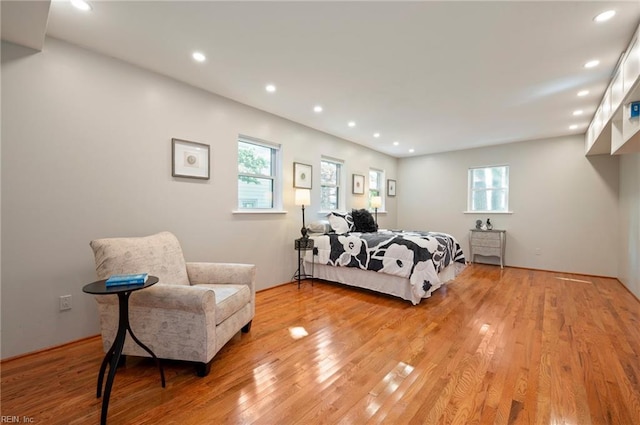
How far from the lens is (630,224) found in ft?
12.5

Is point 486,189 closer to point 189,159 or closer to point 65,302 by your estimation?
point 189,159

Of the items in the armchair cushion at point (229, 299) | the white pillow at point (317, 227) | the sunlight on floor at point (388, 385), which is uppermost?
the white pillow at point (317, 227)

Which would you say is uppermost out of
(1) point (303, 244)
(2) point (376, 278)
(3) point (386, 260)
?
(1) point (303, 244)

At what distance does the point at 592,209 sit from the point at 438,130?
2.95 meters

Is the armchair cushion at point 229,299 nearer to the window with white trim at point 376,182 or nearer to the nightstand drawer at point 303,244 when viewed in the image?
the nightstand drawer at point 303,244

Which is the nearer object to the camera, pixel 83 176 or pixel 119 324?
pixel 119 324

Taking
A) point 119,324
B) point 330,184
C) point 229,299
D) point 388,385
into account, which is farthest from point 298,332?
point 330,184

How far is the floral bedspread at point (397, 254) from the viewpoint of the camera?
128 inches

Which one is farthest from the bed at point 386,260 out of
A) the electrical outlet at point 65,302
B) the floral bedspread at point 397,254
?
the electrical outlet at point 65,302

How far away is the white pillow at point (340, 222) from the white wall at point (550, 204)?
9.76ft

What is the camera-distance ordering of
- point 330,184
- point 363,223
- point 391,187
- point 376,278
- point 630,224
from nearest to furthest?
point 376,278
point 630,224
point 363,223
point 330,184
point 391,187

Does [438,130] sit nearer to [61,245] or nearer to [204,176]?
[204,176]

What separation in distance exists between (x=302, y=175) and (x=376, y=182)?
2697 millimetres

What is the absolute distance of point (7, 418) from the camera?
148 cm
